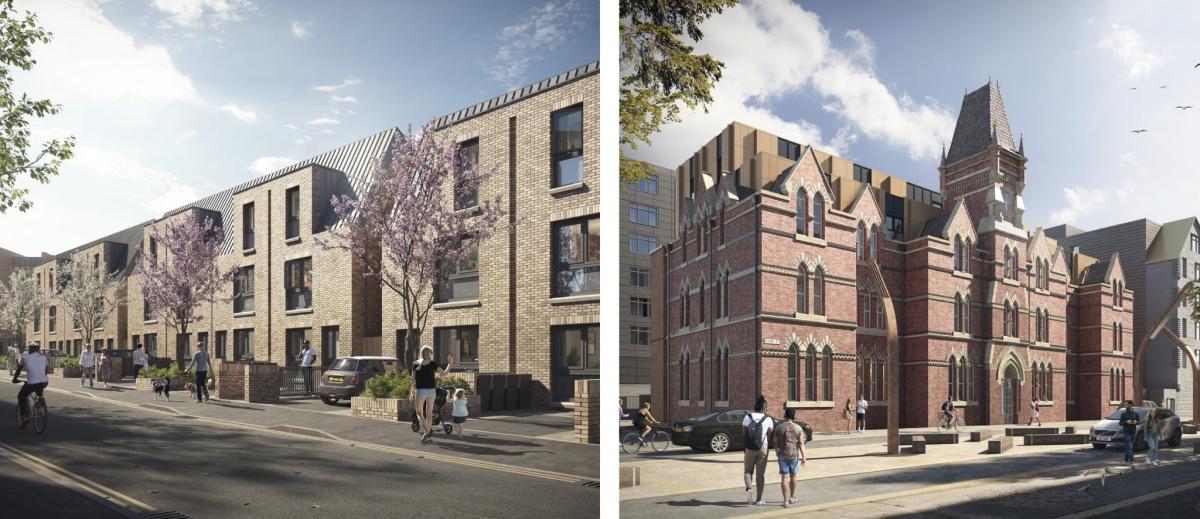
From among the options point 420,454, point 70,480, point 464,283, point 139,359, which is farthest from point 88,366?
point 464,283

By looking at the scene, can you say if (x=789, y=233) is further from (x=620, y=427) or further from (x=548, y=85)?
(x=548, y=85)

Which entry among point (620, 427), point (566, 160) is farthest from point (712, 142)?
point (566, 160)

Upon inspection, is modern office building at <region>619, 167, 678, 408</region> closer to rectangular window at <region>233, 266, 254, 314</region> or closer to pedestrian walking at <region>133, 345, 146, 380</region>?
pedestrian walking at <region>133, 345, 146, 380</region>

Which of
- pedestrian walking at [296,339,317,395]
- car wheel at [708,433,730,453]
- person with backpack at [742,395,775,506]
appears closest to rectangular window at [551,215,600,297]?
pedestrian walking at [296,339,317,395]

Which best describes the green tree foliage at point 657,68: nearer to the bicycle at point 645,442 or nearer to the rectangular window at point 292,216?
the bicycle at point 645,442

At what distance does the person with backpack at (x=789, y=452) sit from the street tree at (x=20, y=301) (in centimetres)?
432

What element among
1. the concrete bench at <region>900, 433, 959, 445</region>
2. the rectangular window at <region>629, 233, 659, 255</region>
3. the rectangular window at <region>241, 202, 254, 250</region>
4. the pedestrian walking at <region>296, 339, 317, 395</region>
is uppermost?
the rectangular window at <region>241, 202, 254, 250</region>

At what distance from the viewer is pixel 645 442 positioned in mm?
4699

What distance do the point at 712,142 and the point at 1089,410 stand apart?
2576mm

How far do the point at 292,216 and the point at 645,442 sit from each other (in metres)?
15.8

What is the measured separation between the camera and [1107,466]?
373 centimetres

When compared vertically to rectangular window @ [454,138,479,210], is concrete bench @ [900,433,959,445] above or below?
below

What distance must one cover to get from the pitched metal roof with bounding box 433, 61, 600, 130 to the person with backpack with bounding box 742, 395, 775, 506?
9.90m

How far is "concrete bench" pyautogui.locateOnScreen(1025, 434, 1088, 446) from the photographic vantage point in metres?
3.94
